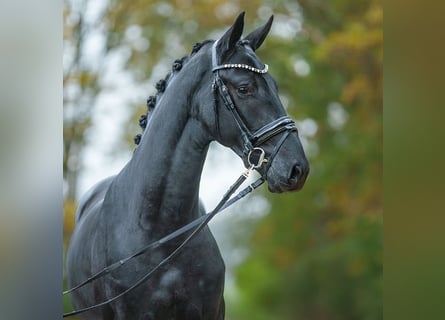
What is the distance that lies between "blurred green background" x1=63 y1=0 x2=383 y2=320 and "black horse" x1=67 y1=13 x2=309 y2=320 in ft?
15.9

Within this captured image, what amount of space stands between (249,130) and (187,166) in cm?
30

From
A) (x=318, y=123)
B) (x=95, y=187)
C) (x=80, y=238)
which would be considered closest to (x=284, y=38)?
(x=318, y=123)

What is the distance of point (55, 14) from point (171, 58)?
20.3 ft

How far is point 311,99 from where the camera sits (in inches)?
339

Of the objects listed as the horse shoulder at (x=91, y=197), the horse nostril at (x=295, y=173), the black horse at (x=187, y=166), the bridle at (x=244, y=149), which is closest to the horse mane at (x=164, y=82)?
the black horse at (x=187, y=166)

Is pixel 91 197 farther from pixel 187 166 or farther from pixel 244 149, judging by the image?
pixel 244 149

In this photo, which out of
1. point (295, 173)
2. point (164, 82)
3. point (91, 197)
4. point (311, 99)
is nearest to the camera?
point (295, 173)

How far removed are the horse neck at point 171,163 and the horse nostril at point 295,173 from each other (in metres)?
0.38

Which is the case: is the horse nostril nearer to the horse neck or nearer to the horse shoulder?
the horse neck

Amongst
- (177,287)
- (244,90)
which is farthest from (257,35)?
(177,287)

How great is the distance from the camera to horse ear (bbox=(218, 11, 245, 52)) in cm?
264

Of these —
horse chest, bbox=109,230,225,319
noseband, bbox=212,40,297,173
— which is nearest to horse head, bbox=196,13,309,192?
noseband, bbox=212,40,297,173

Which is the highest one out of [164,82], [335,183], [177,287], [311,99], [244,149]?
[311,99]

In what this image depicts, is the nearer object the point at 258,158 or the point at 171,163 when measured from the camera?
A: the point at 258,158
